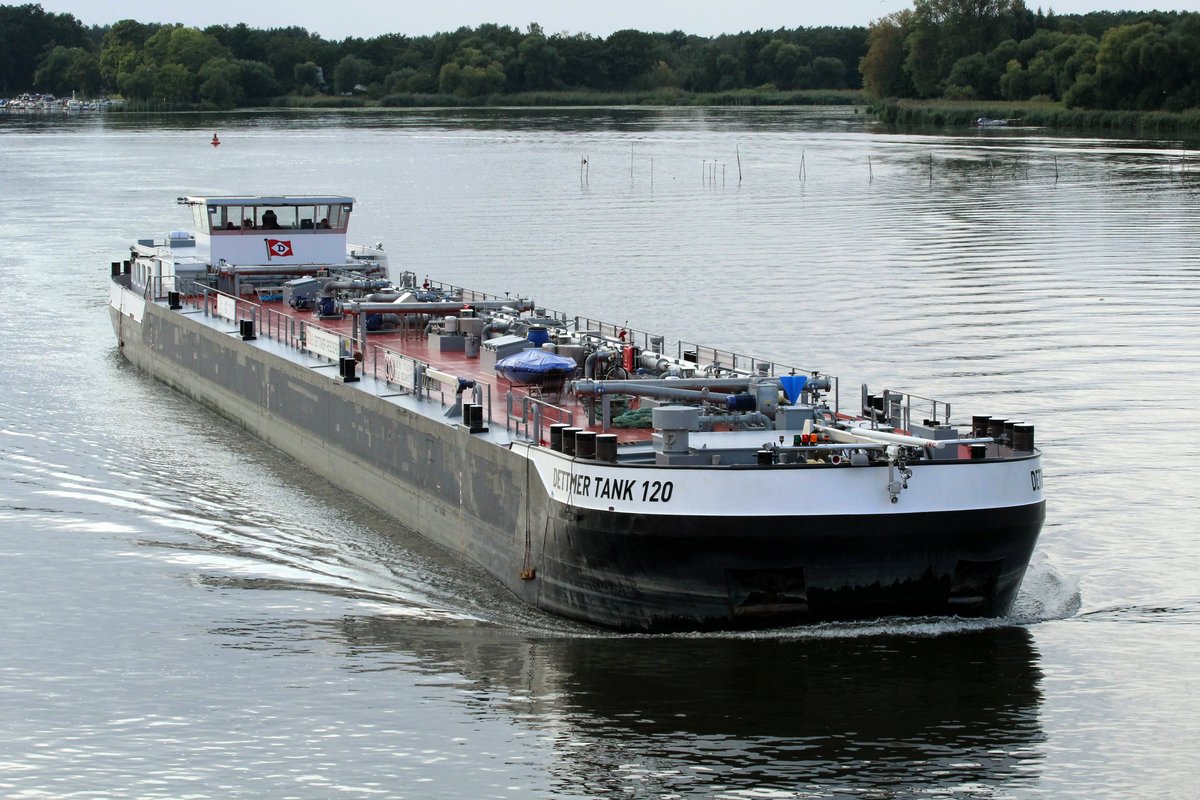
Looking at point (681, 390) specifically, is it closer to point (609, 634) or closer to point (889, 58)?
point (609, 634)

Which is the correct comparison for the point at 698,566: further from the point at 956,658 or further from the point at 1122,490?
the point at 1122,490

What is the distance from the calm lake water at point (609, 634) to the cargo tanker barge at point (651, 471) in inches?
23.6

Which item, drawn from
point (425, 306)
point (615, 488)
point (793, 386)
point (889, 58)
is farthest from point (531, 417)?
point (889, 58)

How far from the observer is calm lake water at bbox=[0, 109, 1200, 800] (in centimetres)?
1831

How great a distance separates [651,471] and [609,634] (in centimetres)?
258

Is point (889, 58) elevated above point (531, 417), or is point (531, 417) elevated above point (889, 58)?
point (889, 58)

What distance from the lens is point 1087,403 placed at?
35.1 m

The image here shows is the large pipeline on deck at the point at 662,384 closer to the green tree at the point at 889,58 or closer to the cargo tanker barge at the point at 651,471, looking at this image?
the cargo tanker barge at the point at 651,471

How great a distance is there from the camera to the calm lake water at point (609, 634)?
721 inches

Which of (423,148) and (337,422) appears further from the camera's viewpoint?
(423,148)

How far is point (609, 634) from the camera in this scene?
71.2 ft

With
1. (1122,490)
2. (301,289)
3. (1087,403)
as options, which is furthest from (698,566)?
(301,289)

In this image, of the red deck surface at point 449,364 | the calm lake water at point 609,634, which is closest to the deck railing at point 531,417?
the red deck surface at point 449,364

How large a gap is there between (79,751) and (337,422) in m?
12.8
